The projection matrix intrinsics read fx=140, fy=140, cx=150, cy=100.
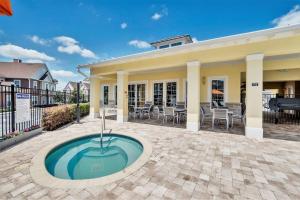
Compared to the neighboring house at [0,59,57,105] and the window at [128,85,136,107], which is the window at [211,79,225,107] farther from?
the neighboring house at [0,59,57,105]

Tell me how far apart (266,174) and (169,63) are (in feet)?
17.9

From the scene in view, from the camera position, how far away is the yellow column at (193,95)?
247 inches

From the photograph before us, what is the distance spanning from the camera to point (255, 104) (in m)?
5.24

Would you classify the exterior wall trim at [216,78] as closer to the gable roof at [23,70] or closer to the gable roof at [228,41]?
the gable roof at [228,41]

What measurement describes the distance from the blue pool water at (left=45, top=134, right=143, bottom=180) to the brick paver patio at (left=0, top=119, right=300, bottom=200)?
0.61 m

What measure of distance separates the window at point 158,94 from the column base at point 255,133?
604 centimetres

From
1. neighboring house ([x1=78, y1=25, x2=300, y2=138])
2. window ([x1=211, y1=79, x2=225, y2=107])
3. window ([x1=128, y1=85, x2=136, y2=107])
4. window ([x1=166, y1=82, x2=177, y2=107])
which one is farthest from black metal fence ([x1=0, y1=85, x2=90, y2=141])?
window ([x1=211, y1=79, x2=225, y2=107])

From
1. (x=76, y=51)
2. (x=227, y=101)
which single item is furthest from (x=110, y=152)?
(x=76, y=51)

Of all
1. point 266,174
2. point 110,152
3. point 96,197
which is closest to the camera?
point 96,197

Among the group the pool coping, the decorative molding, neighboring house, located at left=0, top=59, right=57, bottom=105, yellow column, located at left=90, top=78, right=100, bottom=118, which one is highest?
neighboring house, located at left=0, top=59, right=57, bottom=105

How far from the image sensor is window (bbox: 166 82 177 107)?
1004 cm

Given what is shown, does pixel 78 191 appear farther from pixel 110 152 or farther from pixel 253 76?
pixel 253 76

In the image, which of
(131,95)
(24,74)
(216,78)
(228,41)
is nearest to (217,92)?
(216,78)

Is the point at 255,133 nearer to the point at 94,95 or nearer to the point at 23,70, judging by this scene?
the point at 94,95
